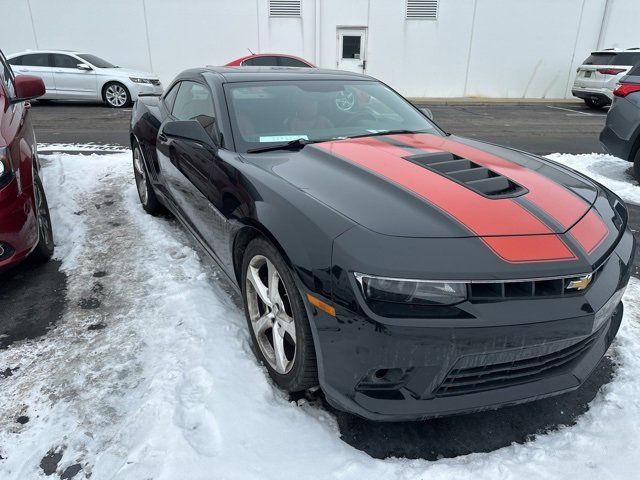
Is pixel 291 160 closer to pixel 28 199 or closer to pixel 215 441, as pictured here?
pixel 215 441

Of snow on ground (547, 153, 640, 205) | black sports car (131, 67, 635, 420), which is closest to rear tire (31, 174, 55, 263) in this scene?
black sports car (131, 67, 635, 420)

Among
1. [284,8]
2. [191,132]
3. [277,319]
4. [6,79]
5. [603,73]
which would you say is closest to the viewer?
[277,319]

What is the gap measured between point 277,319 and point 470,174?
1195mm

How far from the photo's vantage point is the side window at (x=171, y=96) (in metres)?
4.06

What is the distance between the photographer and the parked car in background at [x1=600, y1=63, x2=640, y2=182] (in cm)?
577

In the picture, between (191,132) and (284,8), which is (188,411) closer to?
(191,132)

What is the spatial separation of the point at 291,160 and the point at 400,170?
1.94 ft

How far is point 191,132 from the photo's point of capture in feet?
9.56

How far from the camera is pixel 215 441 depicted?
1.97 m

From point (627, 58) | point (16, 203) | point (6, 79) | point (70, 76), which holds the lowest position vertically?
point (70, 76)

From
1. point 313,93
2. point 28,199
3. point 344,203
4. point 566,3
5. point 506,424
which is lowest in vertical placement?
point 506,424

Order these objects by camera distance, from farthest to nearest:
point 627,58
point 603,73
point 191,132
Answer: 1. point 603,73
2. point 627,58
3. point 191,132

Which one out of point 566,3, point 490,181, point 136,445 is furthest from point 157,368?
point 566,3

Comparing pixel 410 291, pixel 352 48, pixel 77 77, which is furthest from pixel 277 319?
pixel 352 48
